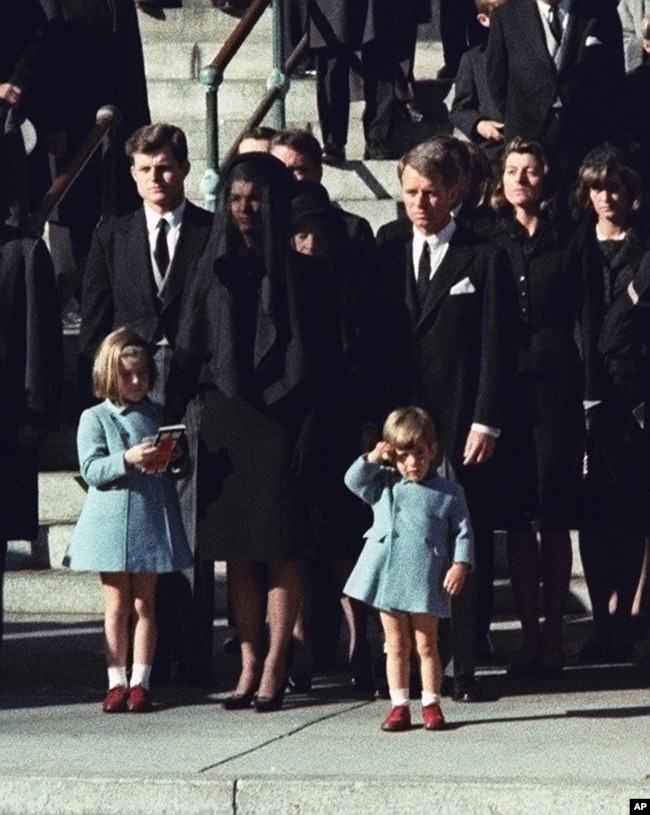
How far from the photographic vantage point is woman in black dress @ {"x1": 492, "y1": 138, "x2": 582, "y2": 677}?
10.6 m

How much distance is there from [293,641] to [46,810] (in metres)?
2.12

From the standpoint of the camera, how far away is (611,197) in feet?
36.2

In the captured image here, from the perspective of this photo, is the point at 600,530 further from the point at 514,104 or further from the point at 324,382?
the point at 514,104

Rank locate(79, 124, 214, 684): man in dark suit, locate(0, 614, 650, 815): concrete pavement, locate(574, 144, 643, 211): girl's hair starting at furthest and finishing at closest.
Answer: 1. locate(574, 144, 643, 211): girl's hair
2. locate(79, 124, 214, 684): man in dark suit
3. locate(0, 614, 650, 815): concrete pavement

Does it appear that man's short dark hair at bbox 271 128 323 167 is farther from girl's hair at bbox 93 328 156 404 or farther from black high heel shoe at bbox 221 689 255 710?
black high heel shoe at bbox 221 689 255 710

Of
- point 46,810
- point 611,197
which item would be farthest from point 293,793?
point 611,197

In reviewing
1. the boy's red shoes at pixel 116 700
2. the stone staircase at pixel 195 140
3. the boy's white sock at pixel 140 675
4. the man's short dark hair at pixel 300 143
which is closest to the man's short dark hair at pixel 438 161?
the man's short dark hair at pixel 300 143

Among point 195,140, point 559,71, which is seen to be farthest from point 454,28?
point 559,71

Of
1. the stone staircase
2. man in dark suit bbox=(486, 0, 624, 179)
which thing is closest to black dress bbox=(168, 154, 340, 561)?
the stone staircase

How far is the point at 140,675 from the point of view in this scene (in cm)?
998

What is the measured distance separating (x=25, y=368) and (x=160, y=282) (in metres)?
0.61

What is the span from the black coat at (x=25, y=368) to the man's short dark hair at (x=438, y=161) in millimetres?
1476

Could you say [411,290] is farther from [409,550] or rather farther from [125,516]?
[125,516]

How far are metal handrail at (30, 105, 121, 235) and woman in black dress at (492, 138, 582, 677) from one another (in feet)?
7.93
